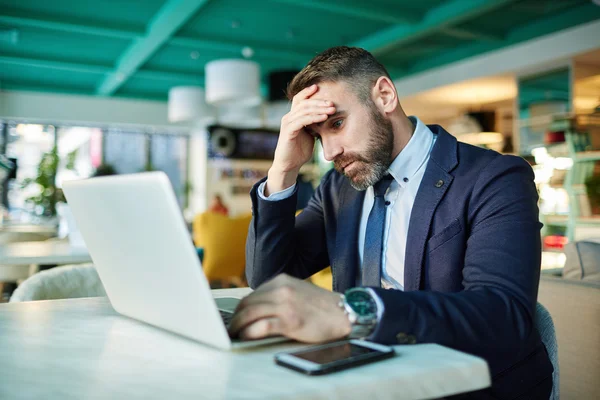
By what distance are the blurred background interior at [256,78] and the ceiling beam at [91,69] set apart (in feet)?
0.12

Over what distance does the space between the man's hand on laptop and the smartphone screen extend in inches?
1.8

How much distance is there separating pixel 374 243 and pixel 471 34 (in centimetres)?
726

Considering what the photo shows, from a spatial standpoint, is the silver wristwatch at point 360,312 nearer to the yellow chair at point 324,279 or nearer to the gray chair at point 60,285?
the gray chair at point 60,285

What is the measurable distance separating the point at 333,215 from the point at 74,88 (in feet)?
38.9

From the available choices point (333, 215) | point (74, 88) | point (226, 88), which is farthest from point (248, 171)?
point (333, 215)

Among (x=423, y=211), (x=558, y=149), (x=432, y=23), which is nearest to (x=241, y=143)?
(x=432, y=23)

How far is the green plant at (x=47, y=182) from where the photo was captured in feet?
29.8

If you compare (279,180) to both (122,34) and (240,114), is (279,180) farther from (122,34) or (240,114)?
(240,114)

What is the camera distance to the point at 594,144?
637cm

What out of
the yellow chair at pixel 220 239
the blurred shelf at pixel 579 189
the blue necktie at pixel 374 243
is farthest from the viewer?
the blurred shelf at pixel 579 189

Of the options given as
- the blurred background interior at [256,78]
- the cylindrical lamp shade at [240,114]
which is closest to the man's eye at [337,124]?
the blurred background interior at [256,78]

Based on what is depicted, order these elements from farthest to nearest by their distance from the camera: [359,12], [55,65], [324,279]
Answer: [55,65], [359,12], [324,279]

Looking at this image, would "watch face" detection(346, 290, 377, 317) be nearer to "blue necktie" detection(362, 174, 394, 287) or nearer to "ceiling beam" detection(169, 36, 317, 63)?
"blue necktie" detection(362, 174, 394, 287)

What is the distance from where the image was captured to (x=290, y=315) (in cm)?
74
